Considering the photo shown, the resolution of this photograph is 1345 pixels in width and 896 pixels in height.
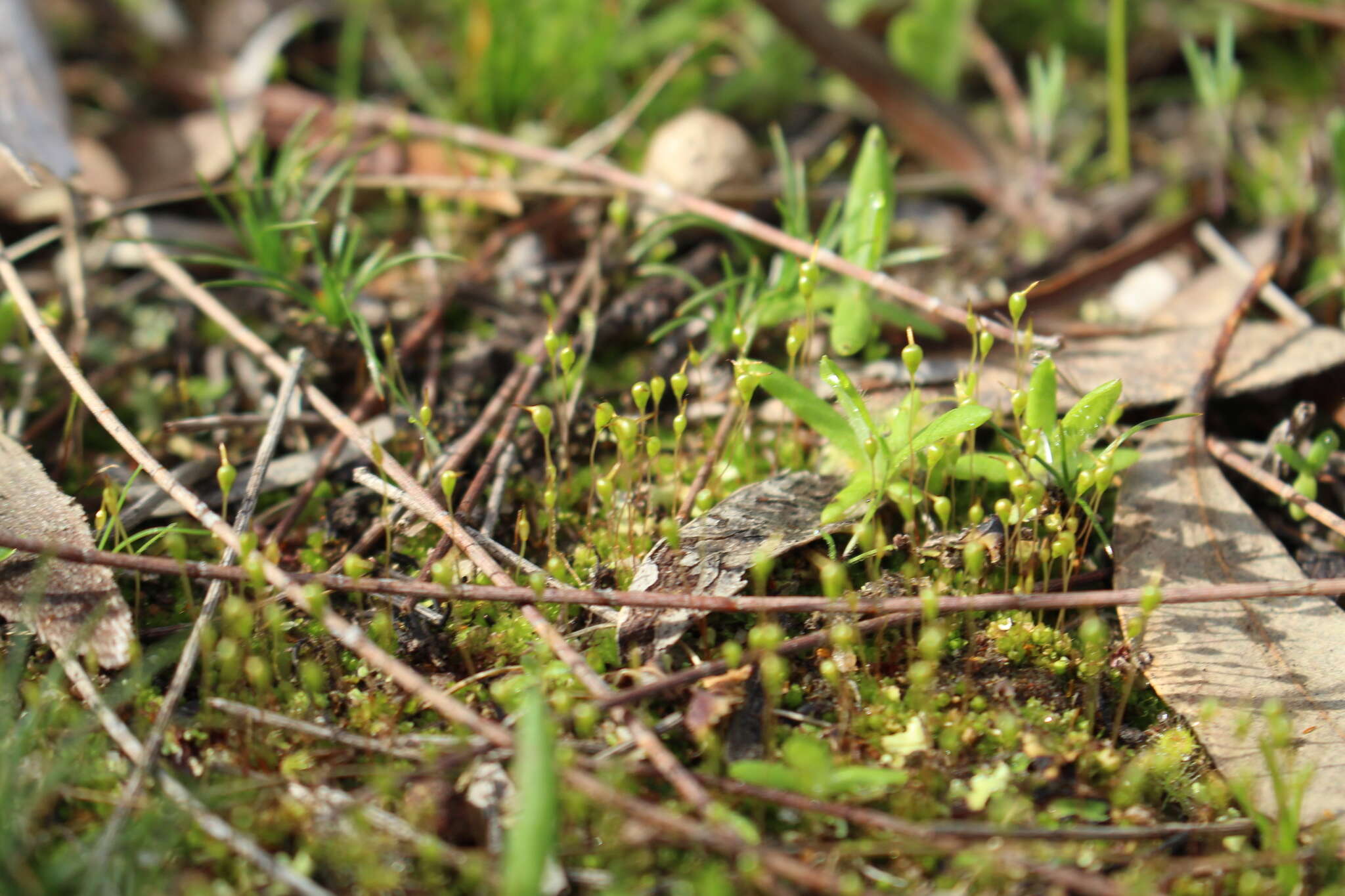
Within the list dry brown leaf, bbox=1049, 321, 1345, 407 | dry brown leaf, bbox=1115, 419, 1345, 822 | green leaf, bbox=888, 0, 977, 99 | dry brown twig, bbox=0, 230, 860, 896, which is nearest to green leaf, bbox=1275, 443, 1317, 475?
→ dry brown leaf, bbox=1115, 419, 1345, 822

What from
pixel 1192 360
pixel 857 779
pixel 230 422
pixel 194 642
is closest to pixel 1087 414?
pixel 1192 360

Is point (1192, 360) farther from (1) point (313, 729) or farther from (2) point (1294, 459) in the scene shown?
(1) point (313, 729)

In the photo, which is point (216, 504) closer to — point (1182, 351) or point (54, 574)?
point (54, 574)

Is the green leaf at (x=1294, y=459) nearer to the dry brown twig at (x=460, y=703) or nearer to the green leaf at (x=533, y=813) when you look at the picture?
the dry brown twig at (x=460, y=703)

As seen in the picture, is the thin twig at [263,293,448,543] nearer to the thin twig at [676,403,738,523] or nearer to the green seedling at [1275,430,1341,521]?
the thin twig at [676,403,738,523]

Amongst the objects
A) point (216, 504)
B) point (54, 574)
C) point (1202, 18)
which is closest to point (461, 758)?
point (54, 574)
